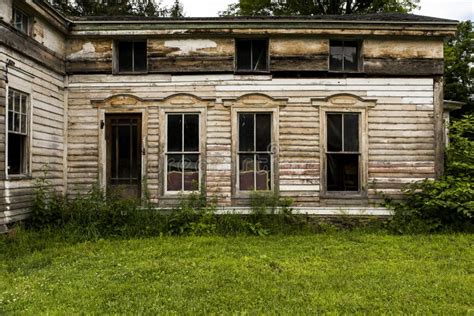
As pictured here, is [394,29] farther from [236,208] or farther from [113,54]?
[113,54]

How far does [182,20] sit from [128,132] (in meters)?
2.79

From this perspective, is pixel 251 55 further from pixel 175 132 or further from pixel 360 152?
pixel 360 152

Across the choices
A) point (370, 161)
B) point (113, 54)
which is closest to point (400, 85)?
point (370, 161)

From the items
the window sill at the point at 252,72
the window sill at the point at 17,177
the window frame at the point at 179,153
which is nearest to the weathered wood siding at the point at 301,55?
the window sill at the point at 252,72

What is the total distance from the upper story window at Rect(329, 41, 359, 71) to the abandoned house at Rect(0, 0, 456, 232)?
168 millimetres

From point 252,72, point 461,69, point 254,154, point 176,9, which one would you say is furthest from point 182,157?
point 461,69

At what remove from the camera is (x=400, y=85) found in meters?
9.70

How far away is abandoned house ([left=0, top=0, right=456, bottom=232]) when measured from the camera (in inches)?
378

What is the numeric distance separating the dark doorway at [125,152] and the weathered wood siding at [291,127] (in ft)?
1.05

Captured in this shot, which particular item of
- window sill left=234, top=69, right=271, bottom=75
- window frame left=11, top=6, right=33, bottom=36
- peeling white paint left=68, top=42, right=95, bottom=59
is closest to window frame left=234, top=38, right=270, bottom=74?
window sill left=234, top=69, right=271, bottom=75

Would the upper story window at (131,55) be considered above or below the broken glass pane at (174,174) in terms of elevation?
above

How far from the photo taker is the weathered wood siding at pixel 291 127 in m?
9.62

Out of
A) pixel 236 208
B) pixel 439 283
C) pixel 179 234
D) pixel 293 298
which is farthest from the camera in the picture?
pixel 236 208

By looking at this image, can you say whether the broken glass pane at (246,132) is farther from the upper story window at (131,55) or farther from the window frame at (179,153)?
the upper story window at (131,55)
